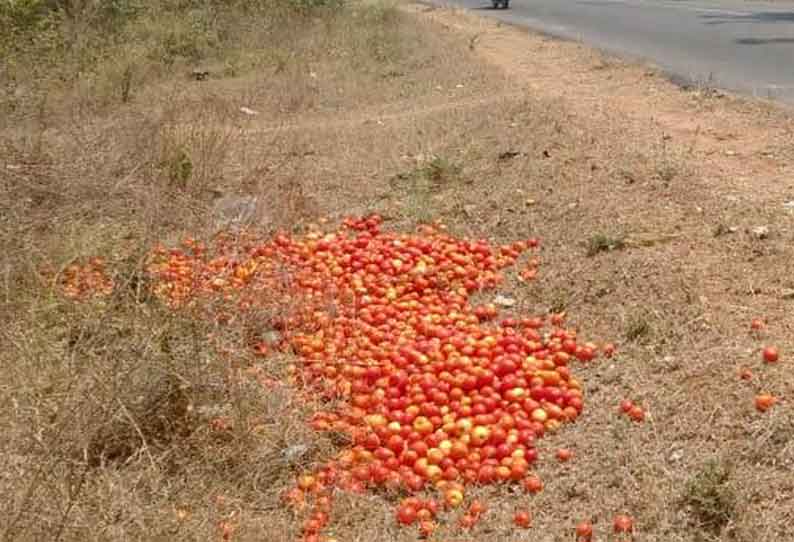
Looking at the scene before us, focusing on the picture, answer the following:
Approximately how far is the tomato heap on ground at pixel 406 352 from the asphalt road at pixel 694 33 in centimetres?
526

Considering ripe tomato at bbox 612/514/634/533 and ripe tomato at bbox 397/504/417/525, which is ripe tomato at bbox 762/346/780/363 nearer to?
ripe tomato at bbox 612/514/634/533

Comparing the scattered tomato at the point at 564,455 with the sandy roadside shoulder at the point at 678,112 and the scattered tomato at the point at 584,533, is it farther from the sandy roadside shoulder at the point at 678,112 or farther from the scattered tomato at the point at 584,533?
the sandy roadside shoulder at the point at 678,112

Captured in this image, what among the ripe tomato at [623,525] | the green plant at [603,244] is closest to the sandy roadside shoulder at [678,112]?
the green plant at [603,244]

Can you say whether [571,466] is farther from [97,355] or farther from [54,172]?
[54,172]

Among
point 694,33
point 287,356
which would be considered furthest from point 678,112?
point 694,33

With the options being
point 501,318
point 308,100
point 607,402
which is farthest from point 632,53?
point 607,402

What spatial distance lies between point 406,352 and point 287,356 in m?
0.63

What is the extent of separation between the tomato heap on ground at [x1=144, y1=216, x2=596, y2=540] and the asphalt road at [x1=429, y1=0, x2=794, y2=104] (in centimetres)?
526

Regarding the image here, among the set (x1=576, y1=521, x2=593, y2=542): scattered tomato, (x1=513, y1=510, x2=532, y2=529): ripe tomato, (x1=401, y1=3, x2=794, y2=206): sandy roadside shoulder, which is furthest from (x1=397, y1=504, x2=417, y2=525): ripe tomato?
(x1=401, y1=3, x2=794, y2=206): sandy roadside shoulder

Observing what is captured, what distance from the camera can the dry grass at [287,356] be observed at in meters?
3.28

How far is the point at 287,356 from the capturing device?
4.55 meters

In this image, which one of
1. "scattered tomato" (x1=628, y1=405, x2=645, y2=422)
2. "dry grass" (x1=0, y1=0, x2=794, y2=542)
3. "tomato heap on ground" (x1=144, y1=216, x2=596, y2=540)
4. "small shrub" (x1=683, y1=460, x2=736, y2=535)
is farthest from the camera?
"scattered tomato" (x1=628, y1=405, x2=645, y2=422)

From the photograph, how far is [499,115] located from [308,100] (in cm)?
312

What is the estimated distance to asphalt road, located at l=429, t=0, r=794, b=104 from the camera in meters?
10.3
